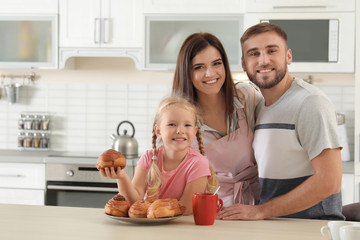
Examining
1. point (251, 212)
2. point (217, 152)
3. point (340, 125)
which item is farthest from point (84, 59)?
point (251, 212)

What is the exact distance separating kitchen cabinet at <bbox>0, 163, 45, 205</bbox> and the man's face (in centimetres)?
214

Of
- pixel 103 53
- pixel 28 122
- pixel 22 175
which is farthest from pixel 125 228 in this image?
pixel 28 122

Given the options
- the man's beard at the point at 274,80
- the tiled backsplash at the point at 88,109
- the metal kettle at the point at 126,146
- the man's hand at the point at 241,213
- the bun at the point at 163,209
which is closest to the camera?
the bun at the point at 163,209

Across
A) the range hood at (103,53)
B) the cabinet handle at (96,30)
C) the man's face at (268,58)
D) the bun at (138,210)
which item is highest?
the cabinet handle at (96,30)

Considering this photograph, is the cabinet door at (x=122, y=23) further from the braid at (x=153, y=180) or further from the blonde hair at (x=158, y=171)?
the braid at (x=153, y=180)

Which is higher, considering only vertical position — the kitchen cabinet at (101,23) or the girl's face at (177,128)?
the kitchen cabinet at (101,23)

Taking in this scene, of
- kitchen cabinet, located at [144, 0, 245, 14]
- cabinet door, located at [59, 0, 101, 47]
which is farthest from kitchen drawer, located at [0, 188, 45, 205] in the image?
kitchen cabinet, located at [144, 0, 245, 14]

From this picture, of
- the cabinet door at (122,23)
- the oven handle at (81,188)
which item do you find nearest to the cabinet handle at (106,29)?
the cabinet door at (122,23)

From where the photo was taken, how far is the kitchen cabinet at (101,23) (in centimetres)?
379

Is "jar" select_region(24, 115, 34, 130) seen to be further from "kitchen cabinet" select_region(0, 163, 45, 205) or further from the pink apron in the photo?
the pink apron

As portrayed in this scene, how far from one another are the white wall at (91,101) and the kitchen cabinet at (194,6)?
1.79 feet

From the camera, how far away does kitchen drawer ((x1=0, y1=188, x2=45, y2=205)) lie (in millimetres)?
3666

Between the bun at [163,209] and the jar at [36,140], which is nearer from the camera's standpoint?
the bun at [163,209]

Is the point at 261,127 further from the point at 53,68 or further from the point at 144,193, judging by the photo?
the point at 53,68
